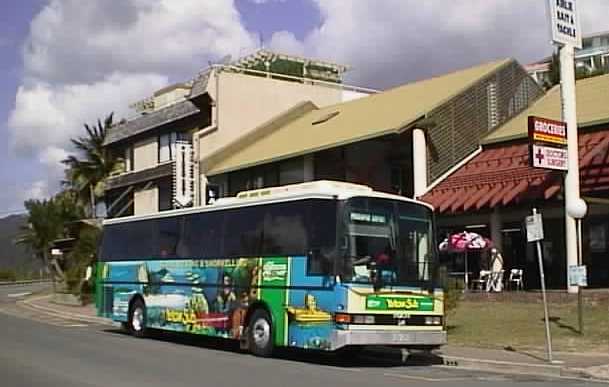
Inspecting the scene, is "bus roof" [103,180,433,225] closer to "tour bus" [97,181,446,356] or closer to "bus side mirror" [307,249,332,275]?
"tour bus" [97,181,446,356]

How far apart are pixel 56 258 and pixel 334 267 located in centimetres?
4420

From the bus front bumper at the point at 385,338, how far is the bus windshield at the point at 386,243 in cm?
91

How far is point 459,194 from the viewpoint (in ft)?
108

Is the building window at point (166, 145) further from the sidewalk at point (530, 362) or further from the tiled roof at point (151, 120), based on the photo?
the sidewalk at point (530, 362)

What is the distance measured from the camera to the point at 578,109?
3219 centimetres

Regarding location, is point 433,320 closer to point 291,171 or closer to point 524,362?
point 524,362

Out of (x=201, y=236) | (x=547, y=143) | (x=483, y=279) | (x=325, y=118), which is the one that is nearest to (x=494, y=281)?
(x=483, y=279)

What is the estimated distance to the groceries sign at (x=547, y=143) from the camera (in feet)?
75.3

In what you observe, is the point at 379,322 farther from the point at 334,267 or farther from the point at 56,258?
the point at 56,258

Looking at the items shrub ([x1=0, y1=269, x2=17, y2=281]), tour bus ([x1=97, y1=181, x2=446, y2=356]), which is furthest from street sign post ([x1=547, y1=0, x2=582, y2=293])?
shrub ([x1=0, y1=269, x2=17, y2=281])

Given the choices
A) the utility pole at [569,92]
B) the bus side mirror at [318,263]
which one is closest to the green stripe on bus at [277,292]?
the bus side mirror at [318,263]

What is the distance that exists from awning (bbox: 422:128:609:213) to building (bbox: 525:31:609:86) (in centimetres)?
1045

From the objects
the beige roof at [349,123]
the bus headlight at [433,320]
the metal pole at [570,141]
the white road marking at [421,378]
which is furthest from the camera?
the beige roof at [349,123]

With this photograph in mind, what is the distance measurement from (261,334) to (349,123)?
20627mm
